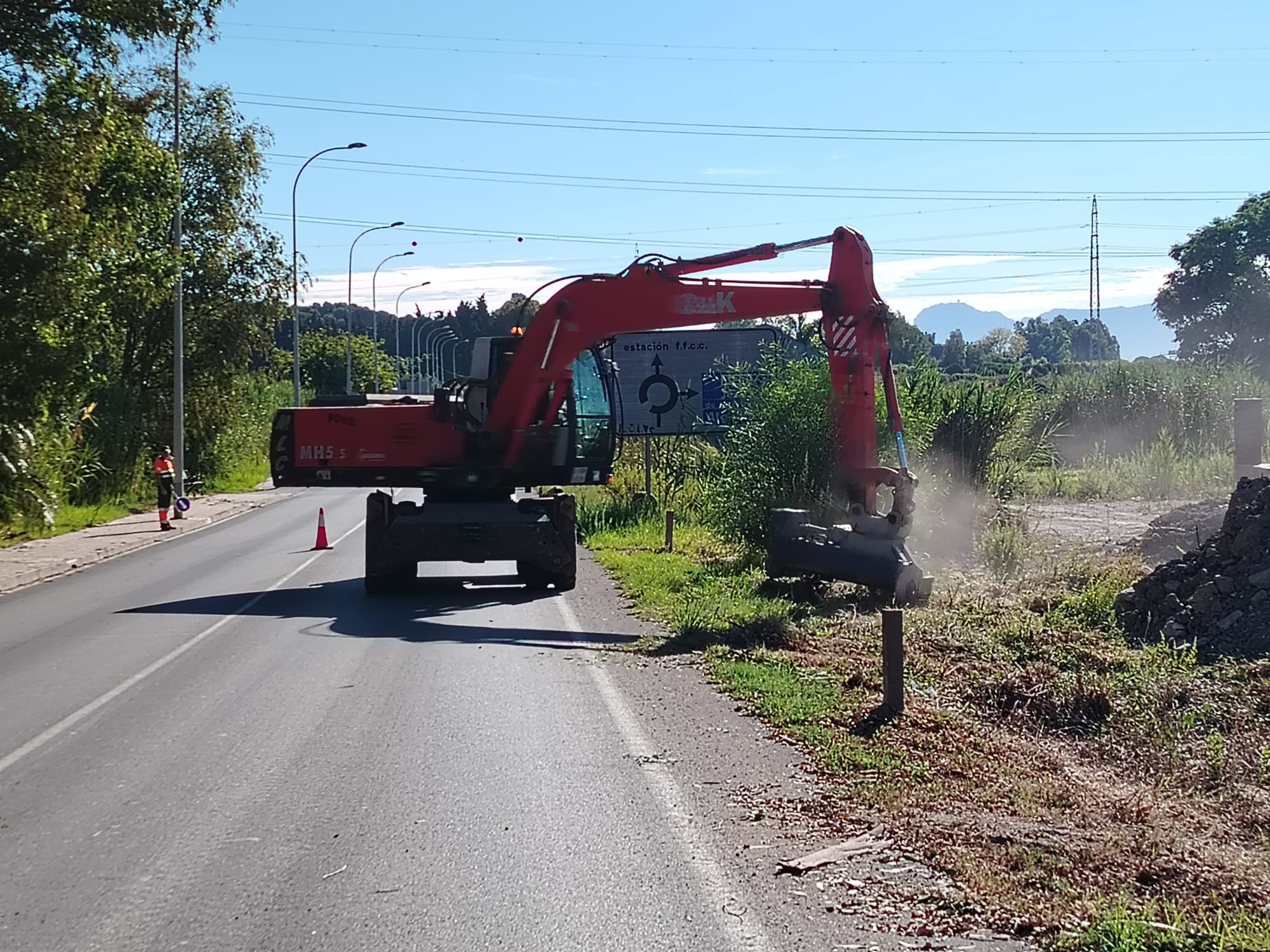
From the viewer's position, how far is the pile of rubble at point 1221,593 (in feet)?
34.1

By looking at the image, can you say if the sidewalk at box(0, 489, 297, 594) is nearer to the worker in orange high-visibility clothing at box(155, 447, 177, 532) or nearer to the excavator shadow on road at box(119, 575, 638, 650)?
the worker in orange high-visibility clothing at box(155, 447, 177, 532)

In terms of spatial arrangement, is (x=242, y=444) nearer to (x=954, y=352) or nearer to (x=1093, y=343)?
(x=954, y=352)

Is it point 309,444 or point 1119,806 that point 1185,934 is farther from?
point 309,444

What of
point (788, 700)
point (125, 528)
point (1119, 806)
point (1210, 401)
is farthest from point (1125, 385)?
point (1119, 806)

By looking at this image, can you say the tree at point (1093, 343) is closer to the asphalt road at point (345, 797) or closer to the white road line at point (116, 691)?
the white road line at point (116, 691)

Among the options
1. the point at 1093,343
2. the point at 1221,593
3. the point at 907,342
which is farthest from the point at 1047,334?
the point at 1221,593

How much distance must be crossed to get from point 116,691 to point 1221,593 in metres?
8.99

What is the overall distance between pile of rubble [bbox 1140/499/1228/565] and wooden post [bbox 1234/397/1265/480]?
2896 mm

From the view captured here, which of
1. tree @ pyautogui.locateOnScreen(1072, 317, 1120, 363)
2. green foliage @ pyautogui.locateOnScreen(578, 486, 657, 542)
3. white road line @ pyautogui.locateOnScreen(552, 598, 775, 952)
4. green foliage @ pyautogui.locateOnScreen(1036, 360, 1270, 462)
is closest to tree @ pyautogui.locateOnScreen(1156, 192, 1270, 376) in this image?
tree @ pyautogui.locateOnScreen(1072, 317, 1120, 363)

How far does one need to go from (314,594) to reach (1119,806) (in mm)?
11941

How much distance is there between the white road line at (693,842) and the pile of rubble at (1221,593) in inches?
181

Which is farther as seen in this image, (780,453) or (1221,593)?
(780,453)

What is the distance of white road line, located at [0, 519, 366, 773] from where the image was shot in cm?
864

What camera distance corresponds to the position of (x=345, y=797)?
7.36m
